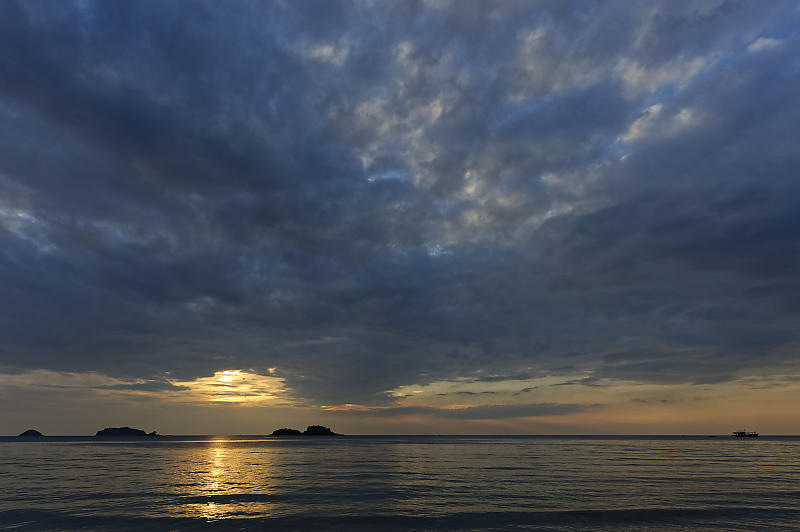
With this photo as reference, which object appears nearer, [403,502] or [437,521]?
[437,521]

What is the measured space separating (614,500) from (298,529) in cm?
3012

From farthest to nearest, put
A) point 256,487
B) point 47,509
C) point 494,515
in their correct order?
point 256,487 < point 47,509 < point 494,515

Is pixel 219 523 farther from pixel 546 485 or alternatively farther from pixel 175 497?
pixel 546 485

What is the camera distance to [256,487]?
52.2m

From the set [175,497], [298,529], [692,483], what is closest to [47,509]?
[175,497]

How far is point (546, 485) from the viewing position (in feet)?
173

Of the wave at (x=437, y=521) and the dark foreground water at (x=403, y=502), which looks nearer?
the wave at (x=437, y=521)

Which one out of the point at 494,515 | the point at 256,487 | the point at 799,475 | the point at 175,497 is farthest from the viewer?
the point at 799,475

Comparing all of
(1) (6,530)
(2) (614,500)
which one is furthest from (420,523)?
A: (1) (6,530)

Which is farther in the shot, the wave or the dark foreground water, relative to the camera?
the dark foreground water

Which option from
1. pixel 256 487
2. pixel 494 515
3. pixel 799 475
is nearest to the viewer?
pixel 494 515

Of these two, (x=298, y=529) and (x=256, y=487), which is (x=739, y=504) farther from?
(x=256, y=487)

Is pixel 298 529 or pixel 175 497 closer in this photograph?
pixel 298 529

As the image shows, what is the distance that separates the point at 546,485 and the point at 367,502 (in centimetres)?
2378
